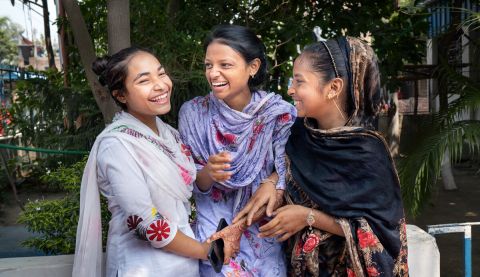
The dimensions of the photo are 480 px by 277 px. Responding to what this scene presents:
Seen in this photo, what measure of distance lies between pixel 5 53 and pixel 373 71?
1397 inches

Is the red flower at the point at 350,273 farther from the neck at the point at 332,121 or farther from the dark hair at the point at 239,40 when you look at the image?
the dark hair at the point at 239,40

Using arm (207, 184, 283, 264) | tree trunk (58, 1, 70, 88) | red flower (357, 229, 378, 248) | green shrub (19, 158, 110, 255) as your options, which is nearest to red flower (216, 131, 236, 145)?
arm (207, 184, 283, 264)

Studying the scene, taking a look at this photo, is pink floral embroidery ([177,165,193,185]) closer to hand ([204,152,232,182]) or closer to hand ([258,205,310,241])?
hand ([204,152,232,182])

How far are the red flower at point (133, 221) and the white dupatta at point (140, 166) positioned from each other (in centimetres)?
9

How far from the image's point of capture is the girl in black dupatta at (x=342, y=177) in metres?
1.63

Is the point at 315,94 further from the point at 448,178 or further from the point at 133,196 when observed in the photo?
the point at 448,178

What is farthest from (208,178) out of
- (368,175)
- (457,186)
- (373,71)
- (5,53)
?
(5,53)

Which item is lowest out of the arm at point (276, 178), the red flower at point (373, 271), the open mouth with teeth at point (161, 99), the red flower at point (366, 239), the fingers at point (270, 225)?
the red flower at point (373, 271)

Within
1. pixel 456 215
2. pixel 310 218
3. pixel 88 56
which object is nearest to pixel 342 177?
pixel 310 218

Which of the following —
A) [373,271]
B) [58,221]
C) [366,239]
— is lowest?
[58,221]

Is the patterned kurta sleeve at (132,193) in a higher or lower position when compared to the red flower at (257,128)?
lower

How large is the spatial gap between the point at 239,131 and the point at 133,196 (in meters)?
0.47

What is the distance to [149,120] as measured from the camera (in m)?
1.82

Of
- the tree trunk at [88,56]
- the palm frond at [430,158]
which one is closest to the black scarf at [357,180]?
the tree trunk at [88,56]
